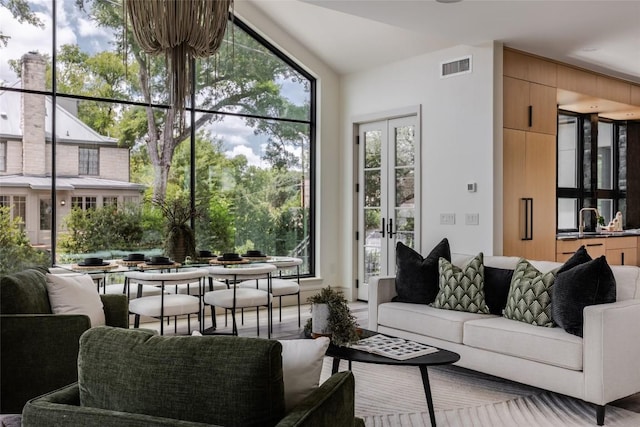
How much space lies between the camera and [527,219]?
5.89 m

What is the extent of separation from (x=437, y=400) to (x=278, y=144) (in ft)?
14.2

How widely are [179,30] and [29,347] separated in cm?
244

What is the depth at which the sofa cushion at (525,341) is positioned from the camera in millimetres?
3381

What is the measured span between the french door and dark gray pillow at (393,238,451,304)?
1.66 metres

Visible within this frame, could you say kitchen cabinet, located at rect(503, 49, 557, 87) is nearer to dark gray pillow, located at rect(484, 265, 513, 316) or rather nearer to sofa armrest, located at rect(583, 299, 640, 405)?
dark gray pillow, located at rect(484, 265, 513, 316)

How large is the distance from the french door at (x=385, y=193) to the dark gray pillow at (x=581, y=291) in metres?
2.92

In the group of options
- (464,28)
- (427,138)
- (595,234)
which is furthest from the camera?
(595,234)

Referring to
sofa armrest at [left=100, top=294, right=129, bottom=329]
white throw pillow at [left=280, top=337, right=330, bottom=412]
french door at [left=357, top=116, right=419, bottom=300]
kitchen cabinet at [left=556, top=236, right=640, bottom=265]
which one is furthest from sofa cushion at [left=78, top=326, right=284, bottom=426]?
kitchen cabinet at [left=556, top=236, right=640, bottom=265]

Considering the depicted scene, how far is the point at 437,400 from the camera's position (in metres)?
3.60

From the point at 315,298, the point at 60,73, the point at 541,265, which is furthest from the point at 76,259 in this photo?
the point at 541,265

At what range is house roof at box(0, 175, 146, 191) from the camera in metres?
5.36

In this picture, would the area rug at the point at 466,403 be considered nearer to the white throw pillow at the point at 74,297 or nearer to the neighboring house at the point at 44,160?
the white throw pillow at the point at 74,297

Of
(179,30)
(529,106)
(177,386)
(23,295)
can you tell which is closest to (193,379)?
(177,386)

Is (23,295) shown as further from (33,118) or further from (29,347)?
(33,118)
